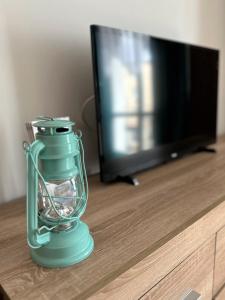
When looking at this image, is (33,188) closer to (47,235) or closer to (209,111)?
(47,235)

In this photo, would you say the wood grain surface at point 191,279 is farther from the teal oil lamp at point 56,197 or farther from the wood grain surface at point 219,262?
the teal oil lamp at point 56,197

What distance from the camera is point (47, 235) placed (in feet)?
1.81

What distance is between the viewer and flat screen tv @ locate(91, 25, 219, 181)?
926 millimetres

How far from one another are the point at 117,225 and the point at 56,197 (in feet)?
0.67

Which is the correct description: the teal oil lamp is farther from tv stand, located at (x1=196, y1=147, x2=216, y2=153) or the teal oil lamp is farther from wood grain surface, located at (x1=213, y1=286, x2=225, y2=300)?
tv stand, located at (x1=196, y1=147, x2=216, y2=153)

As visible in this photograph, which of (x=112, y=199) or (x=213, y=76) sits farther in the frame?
(x=213, y=76)

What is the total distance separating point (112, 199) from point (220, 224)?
37cm

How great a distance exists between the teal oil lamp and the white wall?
362 mm

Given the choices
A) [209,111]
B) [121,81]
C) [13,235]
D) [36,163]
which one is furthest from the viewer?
[209,111]

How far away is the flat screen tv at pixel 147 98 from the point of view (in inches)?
36.4

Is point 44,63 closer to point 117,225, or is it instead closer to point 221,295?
point 117,225

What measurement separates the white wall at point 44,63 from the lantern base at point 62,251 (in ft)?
1.38

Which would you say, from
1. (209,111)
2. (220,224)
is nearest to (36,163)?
(220,224)

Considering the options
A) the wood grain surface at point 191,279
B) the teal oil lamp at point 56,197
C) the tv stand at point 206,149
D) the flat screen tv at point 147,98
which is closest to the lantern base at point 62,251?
the teal oil lamp at point 56,197
